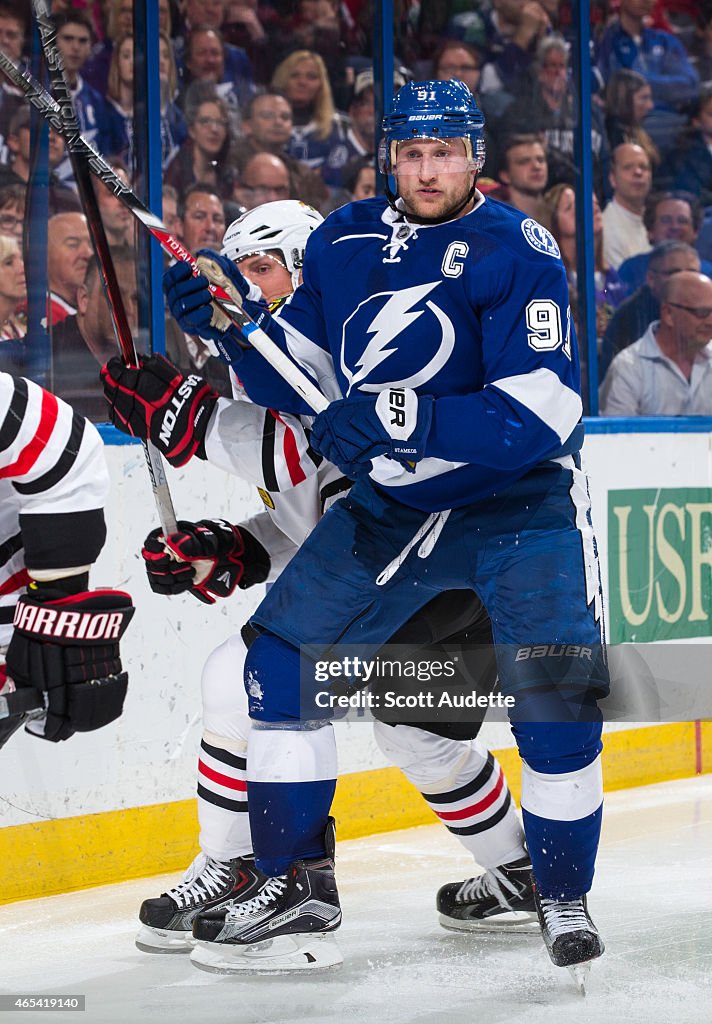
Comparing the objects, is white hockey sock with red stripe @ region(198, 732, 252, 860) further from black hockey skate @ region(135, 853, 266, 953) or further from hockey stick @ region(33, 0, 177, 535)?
hockey stick @ region(33, 0, 177, 535)

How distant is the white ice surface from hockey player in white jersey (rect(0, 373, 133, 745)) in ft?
1.50

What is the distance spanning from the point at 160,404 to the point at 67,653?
0.52 metres

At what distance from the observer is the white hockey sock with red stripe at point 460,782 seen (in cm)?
277

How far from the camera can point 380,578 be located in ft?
7.93

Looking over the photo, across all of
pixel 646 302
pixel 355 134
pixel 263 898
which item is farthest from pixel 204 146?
pixel 263 898

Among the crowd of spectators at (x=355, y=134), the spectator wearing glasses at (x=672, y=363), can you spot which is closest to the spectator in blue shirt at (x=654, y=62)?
the crowd of spectators at (x=355, y=134)

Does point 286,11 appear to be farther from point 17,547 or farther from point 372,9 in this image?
point 17,547

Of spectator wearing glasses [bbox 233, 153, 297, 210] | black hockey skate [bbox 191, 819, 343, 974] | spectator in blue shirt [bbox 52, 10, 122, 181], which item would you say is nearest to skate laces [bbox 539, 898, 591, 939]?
black hockey skate [bbox 191, 819, 343, 974]

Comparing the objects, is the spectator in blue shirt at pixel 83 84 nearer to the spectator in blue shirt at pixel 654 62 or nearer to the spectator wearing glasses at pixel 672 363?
the spectator wearing glasses at pixel 672 363

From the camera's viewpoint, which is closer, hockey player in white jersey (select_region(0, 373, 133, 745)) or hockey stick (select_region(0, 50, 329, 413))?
hockey player in white jersey (select_region(0, 373, 133, 745))

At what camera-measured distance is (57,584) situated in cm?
221

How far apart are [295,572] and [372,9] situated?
2.39 m

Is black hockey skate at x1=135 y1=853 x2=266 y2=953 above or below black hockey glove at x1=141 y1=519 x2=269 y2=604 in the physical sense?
below

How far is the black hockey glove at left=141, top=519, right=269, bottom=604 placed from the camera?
108 inches
